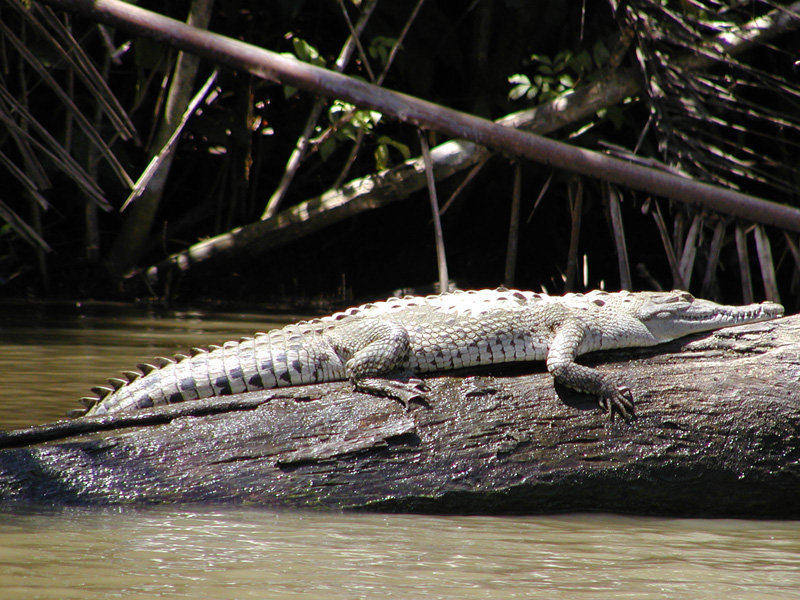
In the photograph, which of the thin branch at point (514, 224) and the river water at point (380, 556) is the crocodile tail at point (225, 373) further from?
the thin branch at point (514, 224)

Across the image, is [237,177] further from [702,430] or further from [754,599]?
[754,599]

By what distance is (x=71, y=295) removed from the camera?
353 inches

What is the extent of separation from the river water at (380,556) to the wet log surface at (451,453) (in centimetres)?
8

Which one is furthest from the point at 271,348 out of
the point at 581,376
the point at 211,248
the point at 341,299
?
the point at 341,299

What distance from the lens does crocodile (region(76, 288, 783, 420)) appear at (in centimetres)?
366

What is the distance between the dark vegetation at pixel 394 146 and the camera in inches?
281

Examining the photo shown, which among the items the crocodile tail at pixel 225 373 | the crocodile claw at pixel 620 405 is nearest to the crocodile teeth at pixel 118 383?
the crocodile tail at pixel 225 373

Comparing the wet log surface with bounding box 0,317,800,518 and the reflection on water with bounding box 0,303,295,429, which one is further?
the reflection on water with bounding box 0,303,295,429

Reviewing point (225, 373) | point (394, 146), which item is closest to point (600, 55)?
point (394, 146)

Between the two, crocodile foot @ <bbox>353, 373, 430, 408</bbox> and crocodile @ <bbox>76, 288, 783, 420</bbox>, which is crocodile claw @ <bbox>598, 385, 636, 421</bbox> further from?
crocodile foot @ <bbox>353, 373, 430, 408</bbox>

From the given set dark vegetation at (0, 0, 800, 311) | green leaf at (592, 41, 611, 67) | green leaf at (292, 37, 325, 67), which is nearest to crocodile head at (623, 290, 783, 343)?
dark vegetation at (0, 0, 800, 311)

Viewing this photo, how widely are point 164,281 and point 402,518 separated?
6425mm

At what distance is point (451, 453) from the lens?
315 cm

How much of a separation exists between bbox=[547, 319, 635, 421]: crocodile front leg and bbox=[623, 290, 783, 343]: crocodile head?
426 mm
